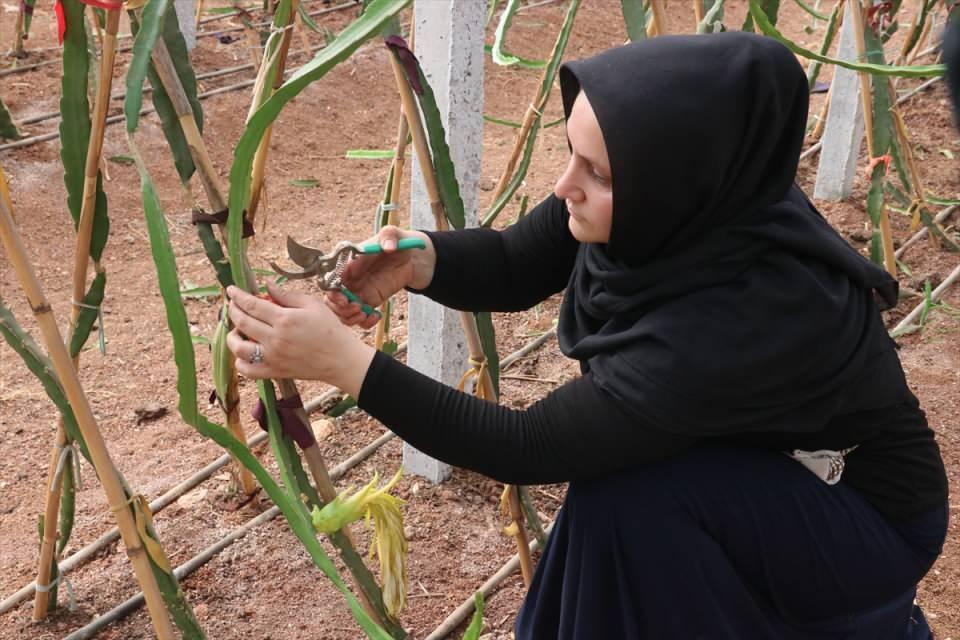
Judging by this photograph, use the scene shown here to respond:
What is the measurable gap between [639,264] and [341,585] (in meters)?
0.37

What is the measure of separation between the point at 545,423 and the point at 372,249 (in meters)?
0.23

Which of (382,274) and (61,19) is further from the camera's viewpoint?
(382,274)

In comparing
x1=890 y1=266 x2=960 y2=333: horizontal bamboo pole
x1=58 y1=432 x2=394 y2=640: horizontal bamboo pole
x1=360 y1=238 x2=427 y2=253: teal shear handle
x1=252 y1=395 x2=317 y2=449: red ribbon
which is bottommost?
x1=58 y1=432 x2=394 y2=640: horizontal bamboo pole

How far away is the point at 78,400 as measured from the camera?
89cm

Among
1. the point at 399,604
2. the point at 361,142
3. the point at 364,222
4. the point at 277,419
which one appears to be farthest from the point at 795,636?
the point at 361,142

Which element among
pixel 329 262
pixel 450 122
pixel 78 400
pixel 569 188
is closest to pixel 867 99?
pixel 450 122

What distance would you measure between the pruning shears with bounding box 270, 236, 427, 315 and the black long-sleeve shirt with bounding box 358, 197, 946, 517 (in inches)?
4.0

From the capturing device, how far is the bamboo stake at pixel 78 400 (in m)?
0.87

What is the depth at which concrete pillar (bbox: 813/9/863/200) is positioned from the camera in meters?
2.54

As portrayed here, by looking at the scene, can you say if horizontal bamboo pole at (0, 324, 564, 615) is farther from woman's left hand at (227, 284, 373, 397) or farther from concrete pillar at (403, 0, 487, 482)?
woman's left hand at (227, 284, 373, 397)

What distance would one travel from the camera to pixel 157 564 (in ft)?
3.27

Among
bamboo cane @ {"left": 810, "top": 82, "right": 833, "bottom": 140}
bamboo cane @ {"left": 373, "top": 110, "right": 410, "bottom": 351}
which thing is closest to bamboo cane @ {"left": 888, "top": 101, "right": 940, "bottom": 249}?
bamboo cane @ {"left": 810, "top": 82, "right": 833, "bottom": 140}

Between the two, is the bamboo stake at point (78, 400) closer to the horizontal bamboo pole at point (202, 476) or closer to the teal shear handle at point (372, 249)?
the teal shear handle at point (372, 249)

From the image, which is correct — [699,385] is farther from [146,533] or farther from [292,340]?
[146,533]
